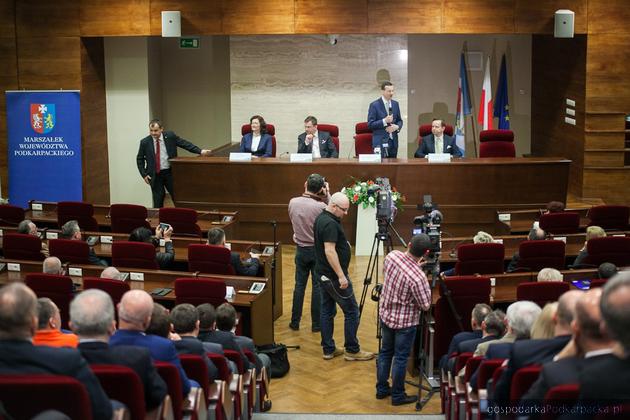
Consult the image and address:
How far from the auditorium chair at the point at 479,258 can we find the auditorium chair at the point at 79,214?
4208 mm

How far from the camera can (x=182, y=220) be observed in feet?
31.7

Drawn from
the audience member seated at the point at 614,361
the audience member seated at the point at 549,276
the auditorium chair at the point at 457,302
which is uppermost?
the audience member seated at the point at 614,361

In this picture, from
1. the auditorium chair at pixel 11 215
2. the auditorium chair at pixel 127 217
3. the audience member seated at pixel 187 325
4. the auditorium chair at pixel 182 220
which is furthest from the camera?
Answer: the auditorium chair at pixel 11 215

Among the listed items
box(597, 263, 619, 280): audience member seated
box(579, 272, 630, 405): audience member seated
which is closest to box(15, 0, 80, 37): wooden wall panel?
box(597, 263, 619, 280): audience member seated

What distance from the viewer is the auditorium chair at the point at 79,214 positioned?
33.5 ft

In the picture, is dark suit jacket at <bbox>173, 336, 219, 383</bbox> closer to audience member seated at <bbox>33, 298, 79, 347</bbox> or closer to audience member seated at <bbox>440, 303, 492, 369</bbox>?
audience member seated at <bbox>33, 298, 79, 347</bbox>

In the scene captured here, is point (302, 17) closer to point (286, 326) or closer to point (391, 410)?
point (286, 326)

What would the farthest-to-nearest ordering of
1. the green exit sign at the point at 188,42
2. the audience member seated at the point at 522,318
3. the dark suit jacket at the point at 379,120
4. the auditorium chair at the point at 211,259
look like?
1. the green exit sign at the point at 188,42
2. the dark suit jacket at the point at 379,120
3. the auditorium chair at the point at 211,259
4. the audience member seated at the point at 522,318

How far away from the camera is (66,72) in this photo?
537 inches

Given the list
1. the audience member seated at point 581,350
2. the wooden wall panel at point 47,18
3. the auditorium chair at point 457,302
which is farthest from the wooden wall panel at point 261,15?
the audience member seated at point 581,350

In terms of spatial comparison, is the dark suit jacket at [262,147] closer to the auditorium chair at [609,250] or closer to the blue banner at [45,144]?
the blue banner at [45,144]

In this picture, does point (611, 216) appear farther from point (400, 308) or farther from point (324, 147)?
point (400, 308)

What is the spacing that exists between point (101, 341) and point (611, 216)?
23.7 feet

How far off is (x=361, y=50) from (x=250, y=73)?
1.81 meters
